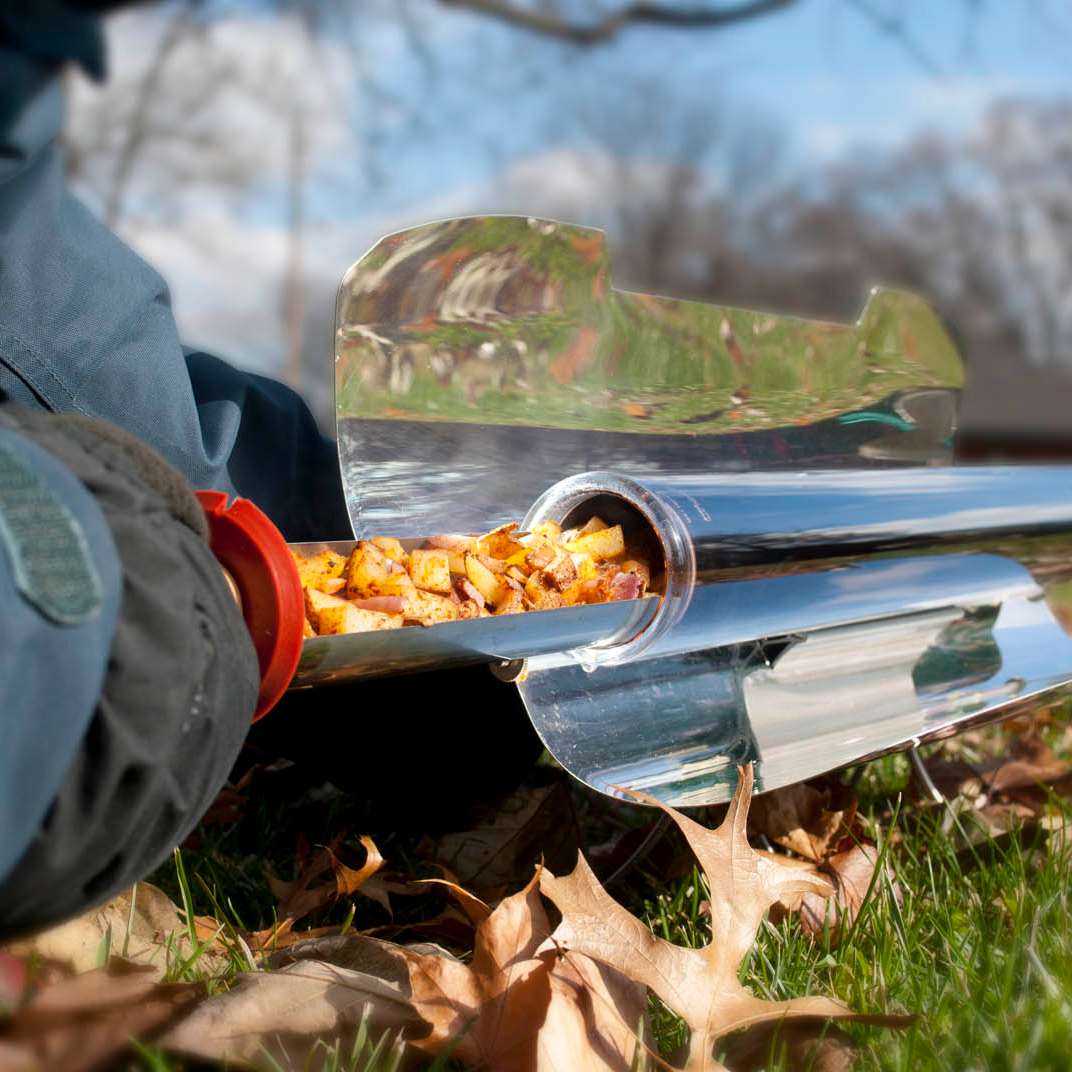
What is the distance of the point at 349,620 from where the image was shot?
88 cm

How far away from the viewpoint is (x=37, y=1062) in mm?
647

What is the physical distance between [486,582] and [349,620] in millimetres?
203

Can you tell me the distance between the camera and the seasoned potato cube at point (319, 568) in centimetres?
96

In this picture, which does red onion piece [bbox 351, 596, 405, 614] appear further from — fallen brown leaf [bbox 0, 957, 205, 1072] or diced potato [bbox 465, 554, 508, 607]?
fallen brown leaf [bbox 0, 957, 205, 1072]

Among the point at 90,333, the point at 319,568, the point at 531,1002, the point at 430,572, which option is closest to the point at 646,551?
the point at 430,572

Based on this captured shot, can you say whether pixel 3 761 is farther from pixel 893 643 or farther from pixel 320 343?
pixel 320 343

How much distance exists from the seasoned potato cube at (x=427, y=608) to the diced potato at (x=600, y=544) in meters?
0.18

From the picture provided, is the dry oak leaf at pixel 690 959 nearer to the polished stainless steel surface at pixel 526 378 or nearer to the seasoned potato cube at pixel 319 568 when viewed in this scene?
the seasoned potato cube at pixel 319 568

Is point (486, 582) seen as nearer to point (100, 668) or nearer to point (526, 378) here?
point (526, 378)

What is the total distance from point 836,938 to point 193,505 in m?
0.76

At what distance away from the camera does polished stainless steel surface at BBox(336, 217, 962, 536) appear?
1180 millimetres

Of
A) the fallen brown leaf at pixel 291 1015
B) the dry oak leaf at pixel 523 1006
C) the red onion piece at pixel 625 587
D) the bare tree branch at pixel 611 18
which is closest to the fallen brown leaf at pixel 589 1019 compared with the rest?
the dry oak leaf at pixel 523 1006

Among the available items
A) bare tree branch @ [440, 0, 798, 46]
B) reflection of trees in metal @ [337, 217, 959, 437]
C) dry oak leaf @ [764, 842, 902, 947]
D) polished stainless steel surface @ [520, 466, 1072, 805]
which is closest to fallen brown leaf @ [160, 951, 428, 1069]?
polished stainless steel surface @ [520, 466, 1072, 805]

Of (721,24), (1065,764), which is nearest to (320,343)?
(721,24)
